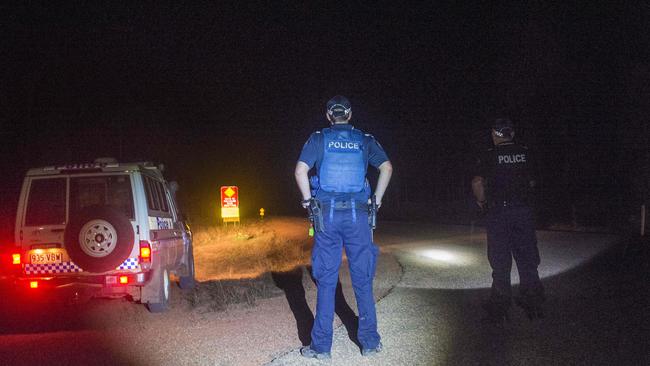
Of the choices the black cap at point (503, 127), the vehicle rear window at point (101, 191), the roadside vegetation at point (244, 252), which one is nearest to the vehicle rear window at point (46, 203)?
the vehicle rear window at point (101, 191)

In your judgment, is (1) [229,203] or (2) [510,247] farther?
(1) [229,203]

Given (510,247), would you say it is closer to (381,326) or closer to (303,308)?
(381,326)

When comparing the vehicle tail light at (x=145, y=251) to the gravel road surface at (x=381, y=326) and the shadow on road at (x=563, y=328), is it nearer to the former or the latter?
the gravel road surface at (x=381, y=326)

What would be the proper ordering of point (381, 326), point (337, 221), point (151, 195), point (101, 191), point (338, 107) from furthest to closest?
point (101, 191)
point (151, 195)
point (381, 326)
point (338, 107)
point (337, 221)

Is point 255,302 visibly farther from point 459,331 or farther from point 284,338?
point 459,331

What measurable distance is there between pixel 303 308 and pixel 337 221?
2.62m

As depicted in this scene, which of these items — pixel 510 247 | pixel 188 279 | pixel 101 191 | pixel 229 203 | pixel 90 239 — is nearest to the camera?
pixel 510 247

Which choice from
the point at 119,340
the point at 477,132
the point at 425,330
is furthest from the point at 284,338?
the point at 477,132

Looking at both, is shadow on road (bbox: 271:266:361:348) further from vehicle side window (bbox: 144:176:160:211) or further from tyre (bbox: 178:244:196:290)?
vehicle side window (bbox: 144:176:160:211)

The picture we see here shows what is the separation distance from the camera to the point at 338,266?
4.70m

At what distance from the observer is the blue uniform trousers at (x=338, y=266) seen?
4.66 m

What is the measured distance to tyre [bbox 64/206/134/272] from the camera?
6570 millimetres

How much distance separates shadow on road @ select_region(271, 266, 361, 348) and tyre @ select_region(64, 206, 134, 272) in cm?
215

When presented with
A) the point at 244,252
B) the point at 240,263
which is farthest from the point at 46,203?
the point at 244,252
